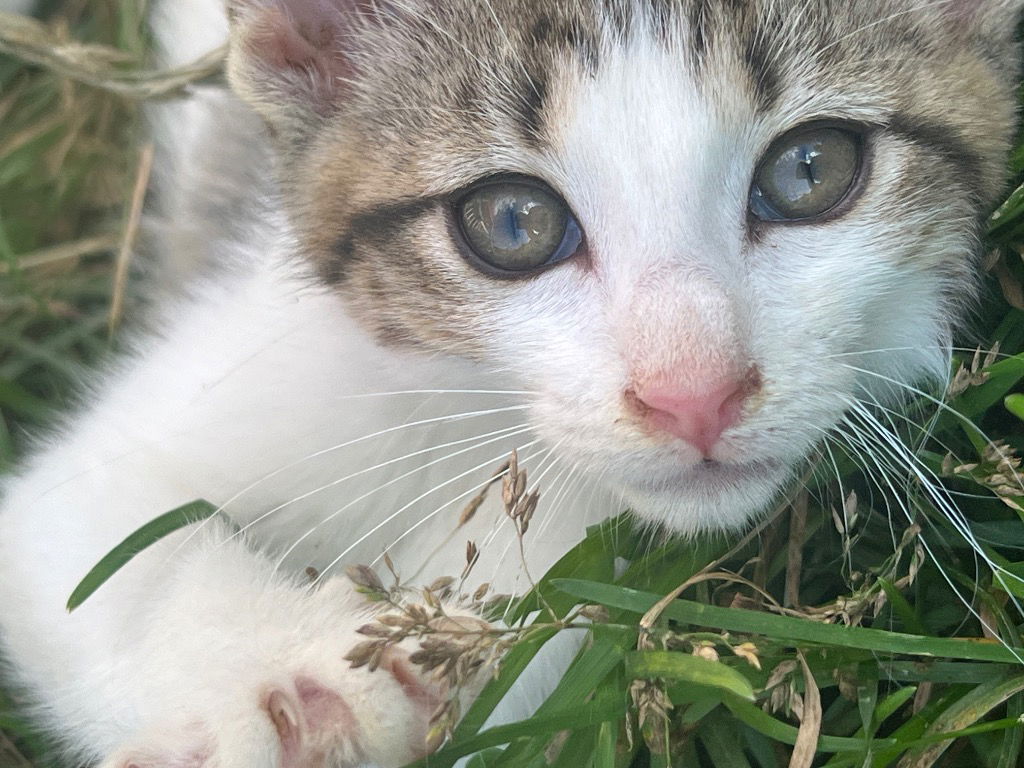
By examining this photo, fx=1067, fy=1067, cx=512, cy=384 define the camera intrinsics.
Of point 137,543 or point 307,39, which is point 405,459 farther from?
point 307,39

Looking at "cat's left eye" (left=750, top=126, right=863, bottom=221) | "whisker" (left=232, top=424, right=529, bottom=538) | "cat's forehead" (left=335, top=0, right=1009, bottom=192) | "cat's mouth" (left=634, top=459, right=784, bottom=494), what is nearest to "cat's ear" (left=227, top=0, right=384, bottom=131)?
"cat's forehead" (left=335, top=0, right=1009, bottom=192)

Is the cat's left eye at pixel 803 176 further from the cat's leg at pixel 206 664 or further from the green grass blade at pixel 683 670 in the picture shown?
the cat's leg at pixel 206 664

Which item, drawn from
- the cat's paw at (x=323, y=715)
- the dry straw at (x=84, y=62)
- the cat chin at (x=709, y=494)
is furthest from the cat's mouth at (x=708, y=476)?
the dry straw at (x=84, y=62)

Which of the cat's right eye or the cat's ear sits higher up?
the cat's ear

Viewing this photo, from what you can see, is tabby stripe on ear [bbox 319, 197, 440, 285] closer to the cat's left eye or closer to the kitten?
the kitten

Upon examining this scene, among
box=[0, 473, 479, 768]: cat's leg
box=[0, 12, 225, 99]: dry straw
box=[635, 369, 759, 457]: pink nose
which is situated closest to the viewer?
box=[635, 369, 759, 457]: pink nose

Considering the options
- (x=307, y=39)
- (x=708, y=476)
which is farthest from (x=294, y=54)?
(x=708, y=476)
